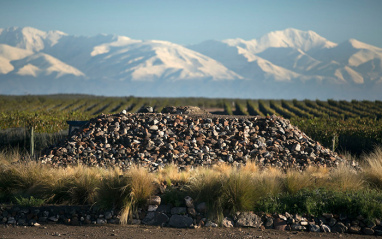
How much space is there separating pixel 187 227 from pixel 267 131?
10.5 meters

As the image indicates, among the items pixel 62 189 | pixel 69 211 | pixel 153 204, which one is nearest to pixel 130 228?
pixel 153 204

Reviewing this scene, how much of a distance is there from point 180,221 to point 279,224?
2.31 metres

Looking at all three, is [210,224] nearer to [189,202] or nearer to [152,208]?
[189,202]

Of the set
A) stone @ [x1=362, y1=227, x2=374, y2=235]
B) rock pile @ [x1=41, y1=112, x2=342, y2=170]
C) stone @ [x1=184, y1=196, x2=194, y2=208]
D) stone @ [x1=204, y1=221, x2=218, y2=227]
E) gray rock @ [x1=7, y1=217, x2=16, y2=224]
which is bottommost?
gray rock @ [x1=7, y1=217, x2=16, y2=224]

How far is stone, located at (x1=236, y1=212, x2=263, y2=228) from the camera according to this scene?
1036cm

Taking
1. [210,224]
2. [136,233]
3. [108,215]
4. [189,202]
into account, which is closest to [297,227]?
[210,224]

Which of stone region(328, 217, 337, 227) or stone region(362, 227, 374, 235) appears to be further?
stone region(328, 217, 337, 227)

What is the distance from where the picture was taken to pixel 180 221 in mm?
10477

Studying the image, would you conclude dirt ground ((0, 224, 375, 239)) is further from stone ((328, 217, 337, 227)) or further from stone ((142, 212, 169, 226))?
stone ((328, 217, 337, 227))

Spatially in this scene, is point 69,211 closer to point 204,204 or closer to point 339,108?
point 204,204

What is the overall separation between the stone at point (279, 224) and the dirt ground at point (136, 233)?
18 centimetres

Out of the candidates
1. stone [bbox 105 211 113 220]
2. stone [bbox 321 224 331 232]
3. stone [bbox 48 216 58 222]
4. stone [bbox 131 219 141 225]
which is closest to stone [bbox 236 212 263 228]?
stone [bbox 321 224 331 232]

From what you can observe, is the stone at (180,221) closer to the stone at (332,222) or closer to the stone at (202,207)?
the stone at (202,207)

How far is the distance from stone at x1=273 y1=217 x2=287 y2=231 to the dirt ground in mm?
181
